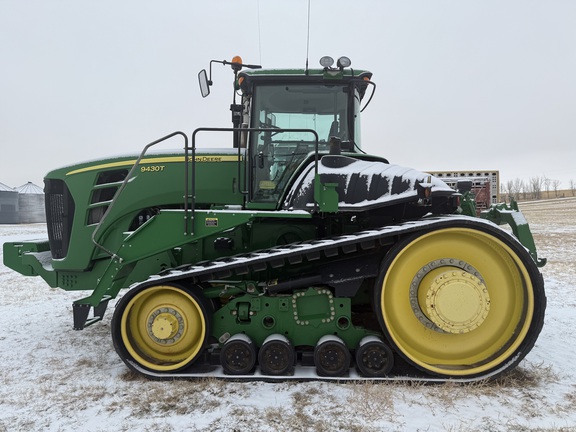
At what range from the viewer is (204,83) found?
14.4 feet

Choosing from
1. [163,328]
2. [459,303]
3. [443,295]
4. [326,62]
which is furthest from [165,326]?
[326,62]

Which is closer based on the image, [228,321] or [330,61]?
[228,321]

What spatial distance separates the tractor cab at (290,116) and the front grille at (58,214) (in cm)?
211

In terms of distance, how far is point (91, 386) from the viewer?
127 inches

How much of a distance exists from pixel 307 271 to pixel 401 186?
119 centimetres

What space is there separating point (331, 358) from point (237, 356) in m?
0.81

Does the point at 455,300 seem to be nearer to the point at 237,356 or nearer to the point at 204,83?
the point at 237,356

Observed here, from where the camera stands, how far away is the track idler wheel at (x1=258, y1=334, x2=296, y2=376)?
3236 millimetres

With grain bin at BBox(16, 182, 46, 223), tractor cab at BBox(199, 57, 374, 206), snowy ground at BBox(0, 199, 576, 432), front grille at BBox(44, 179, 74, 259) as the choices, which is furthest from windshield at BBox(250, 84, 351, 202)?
grain bin at BBox(16, 182, 46, 223)

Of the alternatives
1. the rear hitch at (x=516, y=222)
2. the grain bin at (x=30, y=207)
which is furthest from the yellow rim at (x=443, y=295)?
the grain bin at (x=30, y=207)

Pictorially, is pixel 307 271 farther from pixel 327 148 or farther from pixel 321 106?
pixel 321 106

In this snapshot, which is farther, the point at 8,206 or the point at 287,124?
the point at 8,206

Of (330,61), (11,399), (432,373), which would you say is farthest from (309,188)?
(11,399)

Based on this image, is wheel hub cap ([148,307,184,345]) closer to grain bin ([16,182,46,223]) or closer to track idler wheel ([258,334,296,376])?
track idler wheel ([258,334,296,376])
